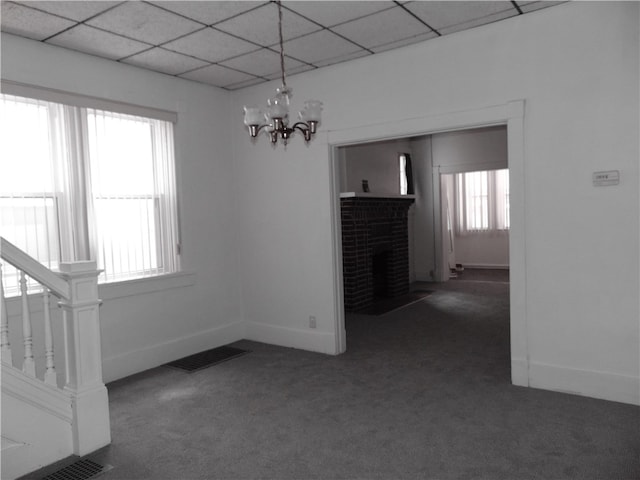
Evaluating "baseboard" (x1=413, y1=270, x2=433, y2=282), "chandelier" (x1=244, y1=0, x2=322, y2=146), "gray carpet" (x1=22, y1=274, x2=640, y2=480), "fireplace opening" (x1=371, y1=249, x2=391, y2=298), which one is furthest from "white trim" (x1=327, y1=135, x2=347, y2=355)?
"baseboard" (x1=413, y1=270, x2=433, y2=282)

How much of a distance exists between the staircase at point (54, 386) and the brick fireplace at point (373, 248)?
13.6ft

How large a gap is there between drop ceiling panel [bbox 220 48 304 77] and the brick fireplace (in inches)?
96.4

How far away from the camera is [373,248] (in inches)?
293

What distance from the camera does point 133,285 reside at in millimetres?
4352

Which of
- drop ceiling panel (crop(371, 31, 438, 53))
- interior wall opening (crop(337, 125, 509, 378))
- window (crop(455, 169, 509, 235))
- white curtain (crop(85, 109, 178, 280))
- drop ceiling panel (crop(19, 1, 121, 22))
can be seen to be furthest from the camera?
window (crop(455, 169, 509, 235))

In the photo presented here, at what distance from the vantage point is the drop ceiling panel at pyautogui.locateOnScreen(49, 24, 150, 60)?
3.55m

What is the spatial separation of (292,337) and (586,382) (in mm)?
2608

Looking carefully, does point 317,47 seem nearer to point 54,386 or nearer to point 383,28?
point 383,28

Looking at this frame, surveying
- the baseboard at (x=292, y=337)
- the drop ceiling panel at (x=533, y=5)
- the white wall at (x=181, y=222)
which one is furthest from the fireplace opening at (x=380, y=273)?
the drop ceiling panel at (x=533, y=5)

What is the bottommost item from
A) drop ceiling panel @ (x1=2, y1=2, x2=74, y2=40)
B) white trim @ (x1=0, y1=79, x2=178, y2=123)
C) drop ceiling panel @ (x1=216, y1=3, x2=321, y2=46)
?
white trim @ (x1=0, y1=79, x2=178, y2=123)

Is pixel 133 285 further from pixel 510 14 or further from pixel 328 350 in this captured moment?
pixel 510 14

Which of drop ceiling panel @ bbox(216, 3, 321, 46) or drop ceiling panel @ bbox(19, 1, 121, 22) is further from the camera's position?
drop ceiling panel @ bbox(216, 3, 321, 46)

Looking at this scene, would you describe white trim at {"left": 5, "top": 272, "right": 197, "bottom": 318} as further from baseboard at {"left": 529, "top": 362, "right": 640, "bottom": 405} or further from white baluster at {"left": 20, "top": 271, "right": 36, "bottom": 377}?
baseboard at {"left": 529, "top": 362, "right": 640, "bottom": 405}

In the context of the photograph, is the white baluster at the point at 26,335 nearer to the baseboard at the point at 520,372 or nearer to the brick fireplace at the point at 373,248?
the baseboard at the point at 520,372
